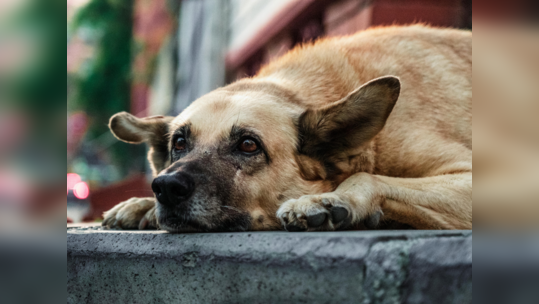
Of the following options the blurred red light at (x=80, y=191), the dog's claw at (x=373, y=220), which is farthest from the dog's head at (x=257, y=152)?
the blurred red light at (x=80, y=191)

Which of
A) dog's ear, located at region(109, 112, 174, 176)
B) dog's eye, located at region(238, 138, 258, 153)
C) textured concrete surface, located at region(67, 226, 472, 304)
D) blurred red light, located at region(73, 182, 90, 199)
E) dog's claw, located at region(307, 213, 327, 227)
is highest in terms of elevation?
dog's ear, located at region(109, 112, 174, 176)

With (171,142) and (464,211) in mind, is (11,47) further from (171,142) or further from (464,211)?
(464,211)

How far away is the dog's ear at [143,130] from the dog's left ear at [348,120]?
41.9 inches

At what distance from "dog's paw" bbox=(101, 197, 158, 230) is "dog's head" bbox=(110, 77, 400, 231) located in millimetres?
368

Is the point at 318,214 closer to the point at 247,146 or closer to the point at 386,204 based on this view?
the point at 386,204

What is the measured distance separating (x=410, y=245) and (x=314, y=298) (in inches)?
14.8

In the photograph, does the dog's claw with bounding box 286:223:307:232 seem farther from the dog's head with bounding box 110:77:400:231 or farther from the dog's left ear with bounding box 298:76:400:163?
the dog's left ear with bounding box 298:76:400:163

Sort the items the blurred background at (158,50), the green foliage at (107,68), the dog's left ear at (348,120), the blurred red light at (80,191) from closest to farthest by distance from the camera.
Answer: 1. the dog's left ear at (348,120)
2. the blurred background at (158,50)
3. the blurred red light at (80,191)
4. the green foliage at (107,68)

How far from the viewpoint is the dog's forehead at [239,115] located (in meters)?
2.63

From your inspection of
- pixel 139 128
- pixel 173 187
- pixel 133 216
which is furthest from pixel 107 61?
pixel 173 187

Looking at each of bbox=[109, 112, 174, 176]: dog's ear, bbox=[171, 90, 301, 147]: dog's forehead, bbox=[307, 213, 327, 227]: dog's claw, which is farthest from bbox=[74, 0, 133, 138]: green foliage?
bbox=[307, 213, 327, 227]: dog's claw

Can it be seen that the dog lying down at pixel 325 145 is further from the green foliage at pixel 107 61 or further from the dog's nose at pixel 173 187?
the green foliage at pixel 107 61

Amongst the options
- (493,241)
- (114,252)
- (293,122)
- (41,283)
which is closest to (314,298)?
(493,241)

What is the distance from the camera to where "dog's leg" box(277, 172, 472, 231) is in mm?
2078
